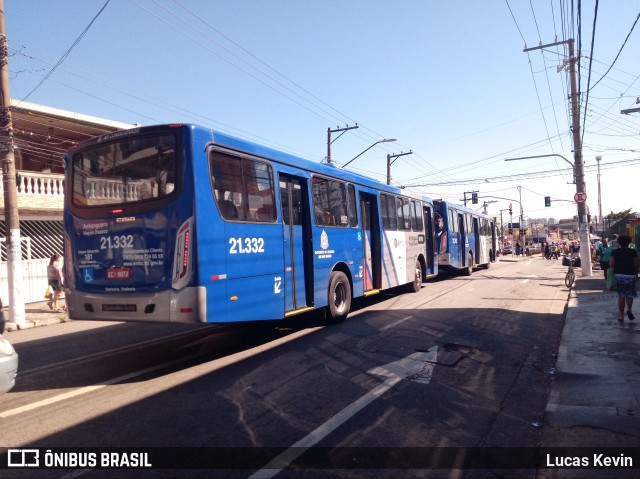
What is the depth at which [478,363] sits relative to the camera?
23.0 ft

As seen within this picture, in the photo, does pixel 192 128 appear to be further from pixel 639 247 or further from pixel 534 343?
pixel 639 247

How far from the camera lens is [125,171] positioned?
694 centimetres

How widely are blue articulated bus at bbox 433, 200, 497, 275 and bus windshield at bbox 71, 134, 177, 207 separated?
14.4 metres

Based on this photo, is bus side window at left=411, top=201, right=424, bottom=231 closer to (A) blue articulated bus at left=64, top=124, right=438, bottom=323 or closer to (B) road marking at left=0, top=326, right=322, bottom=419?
(A) blue articulated bus at left=64, top=124, right=438, bottom=323

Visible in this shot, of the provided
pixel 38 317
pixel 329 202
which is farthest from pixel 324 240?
pixel 38 317

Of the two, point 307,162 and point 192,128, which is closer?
point 192,128

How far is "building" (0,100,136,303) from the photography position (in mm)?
17031

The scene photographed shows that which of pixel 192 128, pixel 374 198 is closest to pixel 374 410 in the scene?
pixel 192 128

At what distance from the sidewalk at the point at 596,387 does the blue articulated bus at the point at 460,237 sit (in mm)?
10295

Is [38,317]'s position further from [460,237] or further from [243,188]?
[460,237]

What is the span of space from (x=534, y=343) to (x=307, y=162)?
5247 millimetres

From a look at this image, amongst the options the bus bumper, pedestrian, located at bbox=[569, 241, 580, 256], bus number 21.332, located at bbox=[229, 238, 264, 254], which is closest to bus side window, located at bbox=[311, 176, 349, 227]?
bus number 21.332, located at bbox=[229, 238, 264, 254]

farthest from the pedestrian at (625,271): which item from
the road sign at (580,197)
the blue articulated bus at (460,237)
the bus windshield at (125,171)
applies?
the road sign at (580,197)

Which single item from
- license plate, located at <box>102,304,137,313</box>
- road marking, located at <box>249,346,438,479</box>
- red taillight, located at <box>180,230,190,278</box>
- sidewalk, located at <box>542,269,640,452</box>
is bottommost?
sidewalk, located at <box>542,269,640,452</box>
